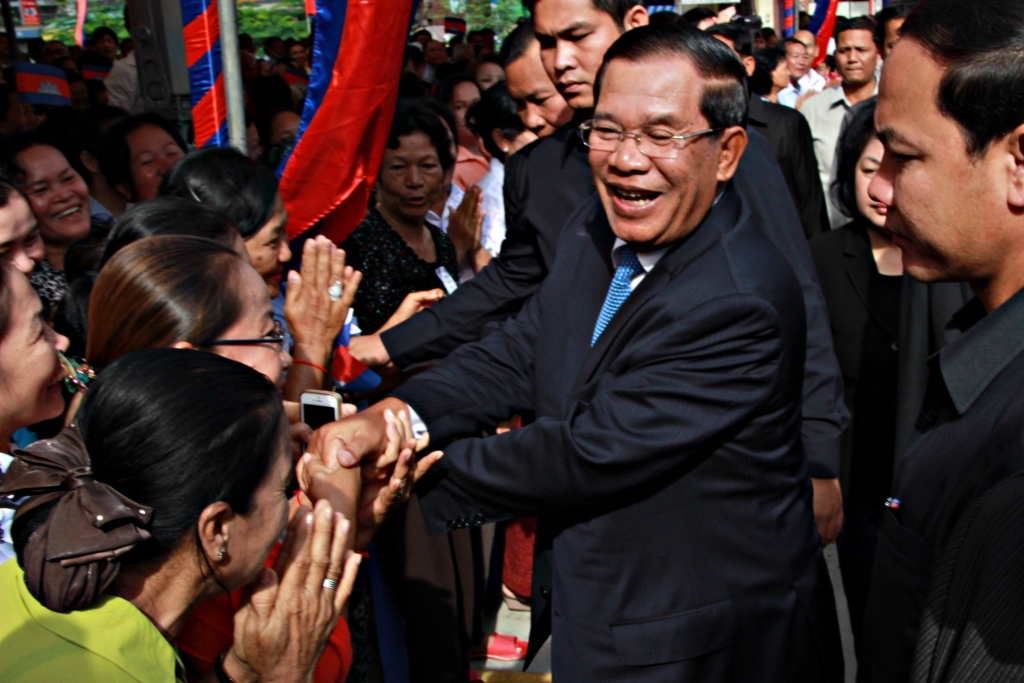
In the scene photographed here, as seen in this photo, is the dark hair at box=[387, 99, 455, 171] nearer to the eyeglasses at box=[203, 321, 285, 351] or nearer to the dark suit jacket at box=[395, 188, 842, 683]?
the eyeglasses at box=[203, 321, 285, 351]

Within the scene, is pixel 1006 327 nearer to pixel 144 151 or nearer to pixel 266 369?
pixel 266 369

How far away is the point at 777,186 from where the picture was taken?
255 centimetres

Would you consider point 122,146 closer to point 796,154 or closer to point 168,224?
point 168,224

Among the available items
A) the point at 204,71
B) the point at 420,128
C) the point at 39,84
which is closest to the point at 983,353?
the point at 420,128

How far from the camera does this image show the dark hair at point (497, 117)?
4832 millimetres

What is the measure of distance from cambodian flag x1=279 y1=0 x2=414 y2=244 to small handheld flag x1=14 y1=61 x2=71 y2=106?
4.17m

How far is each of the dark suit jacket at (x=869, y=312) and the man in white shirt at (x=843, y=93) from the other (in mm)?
2827

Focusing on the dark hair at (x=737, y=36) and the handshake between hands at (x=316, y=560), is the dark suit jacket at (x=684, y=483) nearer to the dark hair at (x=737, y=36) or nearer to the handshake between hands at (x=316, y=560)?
the handshake between hands at (x=316, y=560)

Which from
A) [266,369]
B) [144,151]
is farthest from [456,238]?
[266,369]

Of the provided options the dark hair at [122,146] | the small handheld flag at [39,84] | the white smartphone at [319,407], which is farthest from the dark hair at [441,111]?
the small handheld flag at [39,84]

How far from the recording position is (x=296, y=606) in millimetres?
1652

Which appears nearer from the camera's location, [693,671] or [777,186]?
[693,671]

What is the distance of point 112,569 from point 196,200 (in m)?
1.52

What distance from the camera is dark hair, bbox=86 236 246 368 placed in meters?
1.93
